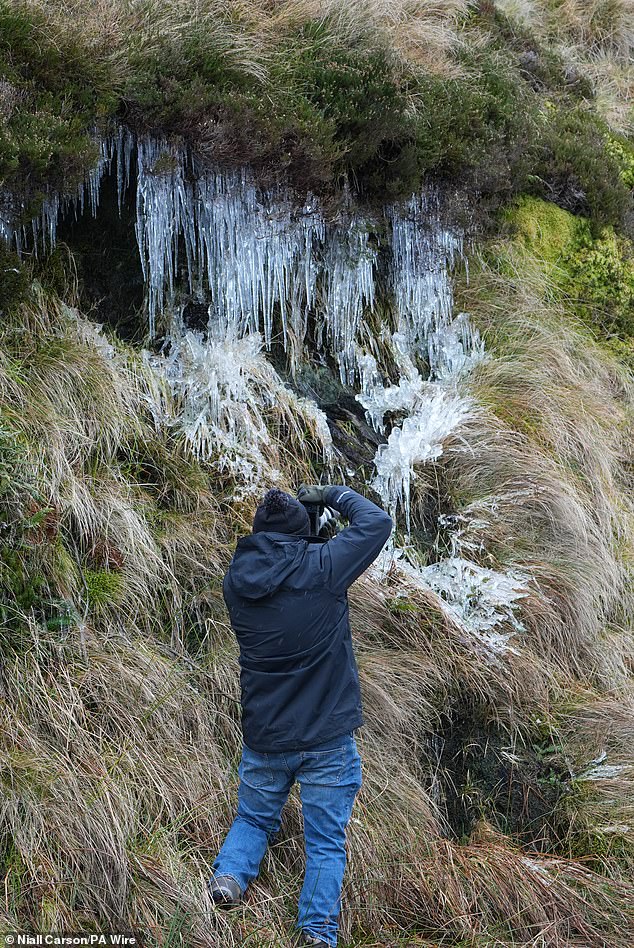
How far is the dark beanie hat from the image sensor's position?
3555 millimetres

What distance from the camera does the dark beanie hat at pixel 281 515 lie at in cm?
355

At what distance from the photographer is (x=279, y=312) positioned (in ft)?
18.7

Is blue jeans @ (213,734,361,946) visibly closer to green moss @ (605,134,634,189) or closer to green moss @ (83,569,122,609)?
green moss @ (83,569,122,609)

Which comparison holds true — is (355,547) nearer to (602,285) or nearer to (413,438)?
(413,438)

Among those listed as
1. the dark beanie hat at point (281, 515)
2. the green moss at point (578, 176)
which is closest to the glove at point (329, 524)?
the dark beanie hat at point (281, 515)

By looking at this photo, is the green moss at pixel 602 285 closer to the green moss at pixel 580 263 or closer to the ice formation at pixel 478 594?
the green moss at pixel 580 263

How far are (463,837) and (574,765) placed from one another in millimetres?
814

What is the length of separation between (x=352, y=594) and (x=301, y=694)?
1.35 m

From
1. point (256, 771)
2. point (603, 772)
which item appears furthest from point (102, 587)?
point (603, 772)

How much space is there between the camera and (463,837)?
4312 mm

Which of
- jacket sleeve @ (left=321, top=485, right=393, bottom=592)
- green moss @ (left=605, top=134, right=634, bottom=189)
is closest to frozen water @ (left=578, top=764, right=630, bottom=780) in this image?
jacket sleeve @ (left=321, top=485, right=393, bottom=592)

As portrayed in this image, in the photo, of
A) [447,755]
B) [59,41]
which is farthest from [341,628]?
[59,41]

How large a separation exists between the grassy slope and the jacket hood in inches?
34.7

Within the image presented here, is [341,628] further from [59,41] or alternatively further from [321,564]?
[59,41]
